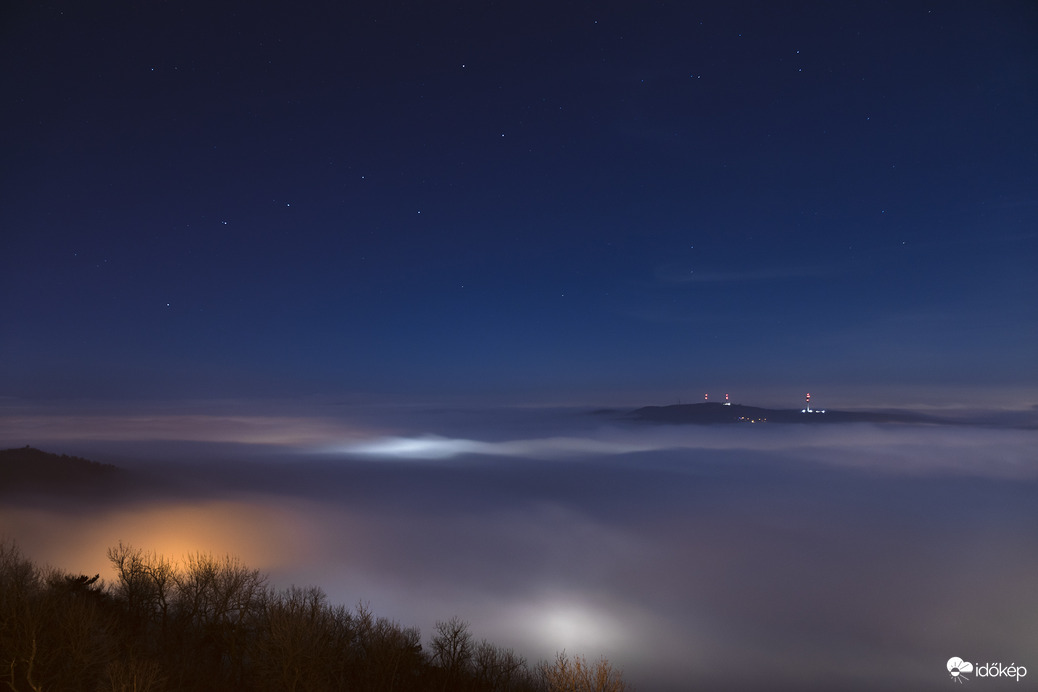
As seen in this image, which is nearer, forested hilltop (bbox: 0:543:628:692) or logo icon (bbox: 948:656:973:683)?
forested hilltop (bbox: 0:543:628:692)

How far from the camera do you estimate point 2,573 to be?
30047 mm

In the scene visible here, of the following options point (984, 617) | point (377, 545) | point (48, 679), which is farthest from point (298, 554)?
point (984, 617)

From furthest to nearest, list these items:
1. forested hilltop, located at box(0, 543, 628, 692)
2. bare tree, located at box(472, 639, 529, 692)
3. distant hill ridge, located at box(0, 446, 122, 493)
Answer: distant hill ridge, located at box(0, 446, 122, 493), bare tree, located at box(472, 639, 529, 692), forested hilltop, located at box(0, 543, 628, 692)

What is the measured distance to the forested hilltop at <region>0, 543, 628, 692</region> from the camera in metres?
21.0

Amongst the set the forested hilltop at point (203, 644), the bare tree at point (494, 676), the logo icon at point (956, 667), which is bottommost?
the logo icon at point (956, 667)

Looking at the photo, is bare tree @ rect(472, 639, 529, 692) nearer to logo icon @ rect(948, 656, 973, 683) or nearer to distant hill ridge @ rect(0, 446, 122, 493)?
logo icon @ rect(948, 656, 973, 683)

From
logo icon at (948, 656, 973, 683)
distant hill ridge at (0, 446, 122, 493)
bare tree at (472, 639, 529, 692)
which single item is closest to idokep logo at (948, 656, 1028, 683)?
logo icon at (948, 656, 973, 683)

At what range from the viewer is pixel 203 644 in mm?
31609

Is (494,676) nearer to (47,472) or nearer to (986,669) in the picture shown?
(986,669)

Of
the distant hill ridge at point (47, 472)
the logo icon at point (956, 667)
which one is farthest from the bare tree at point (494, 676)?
the distant hill ridge at point (47, 472)

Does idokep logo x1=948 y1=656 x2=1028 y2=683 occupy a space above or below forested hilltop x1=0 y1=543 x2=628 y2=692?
below

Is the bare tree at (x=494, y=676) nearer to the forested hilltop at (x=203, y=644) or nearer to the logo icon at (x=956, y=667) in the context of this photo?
the forested hilltop at (x=203, y=644)

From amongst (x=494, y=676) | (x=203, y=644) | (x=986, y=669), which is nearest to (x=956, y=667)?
(x=986, y=669)

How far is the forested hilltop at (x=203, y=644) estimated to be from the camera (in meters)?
21.0
